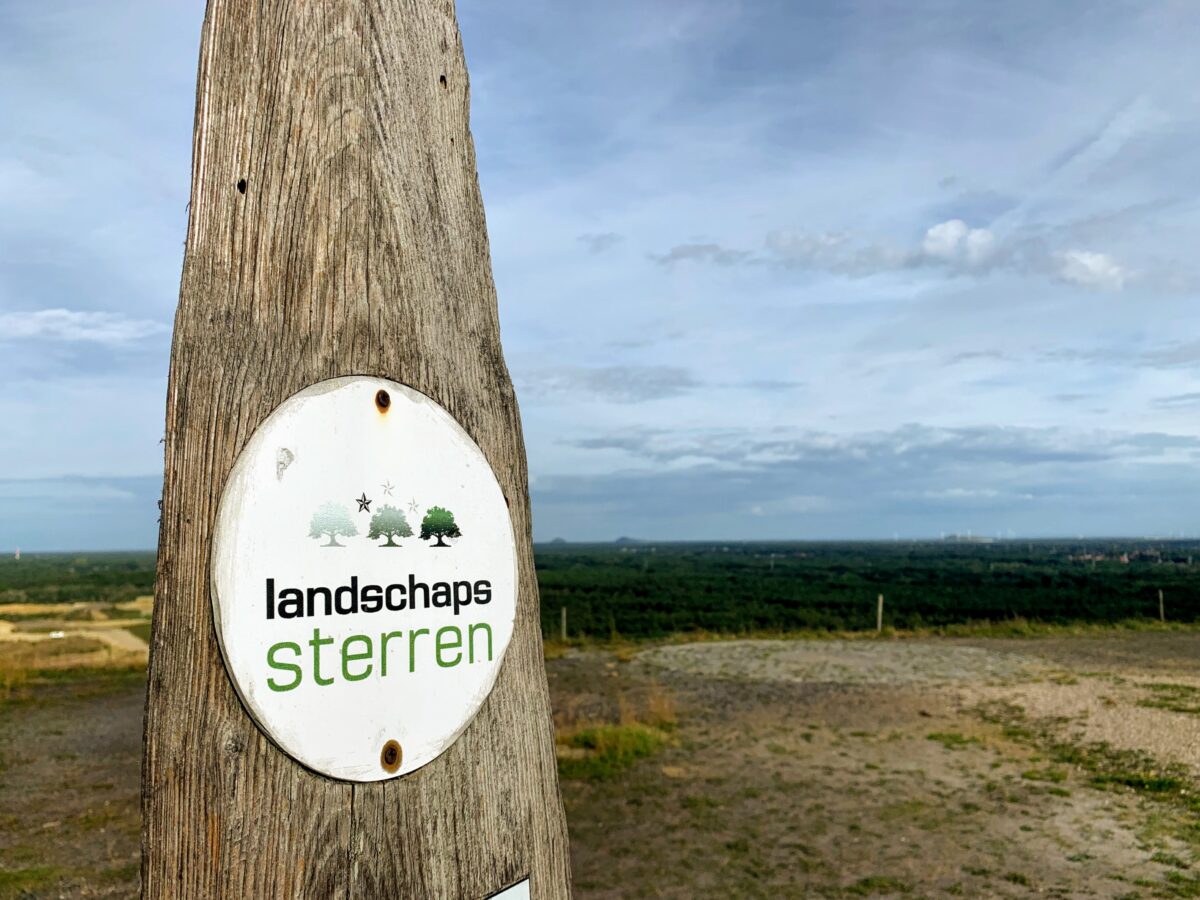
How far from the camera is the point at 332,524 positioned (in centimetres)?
122

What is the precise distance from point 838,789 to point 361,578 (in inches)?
→ 325

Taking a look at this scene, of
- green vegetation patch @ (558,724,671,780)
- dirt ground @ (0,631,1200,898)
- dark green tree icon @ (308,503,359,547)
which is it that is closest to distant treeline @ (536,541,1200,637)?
dirt ground @ (0,631,1200,898)

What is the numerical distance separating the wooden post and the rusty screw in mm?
22

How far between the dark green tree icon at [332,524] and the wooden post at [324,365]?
0.44 ft

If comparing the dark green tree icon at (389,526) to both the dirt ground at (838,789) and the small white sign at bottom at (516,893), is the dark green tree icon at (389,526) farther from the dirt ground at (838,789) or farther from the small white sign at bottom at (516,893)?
the dirt ground at (838,789)

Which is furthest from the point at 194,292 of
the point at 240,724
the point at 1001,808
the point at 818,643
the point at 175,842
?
the point at 818,643

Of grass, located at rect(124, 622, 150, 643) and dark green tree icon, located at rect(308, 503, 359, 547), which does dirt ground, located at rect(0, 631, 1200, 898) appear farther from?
grass, located at rect(124, 622, 150, 643)

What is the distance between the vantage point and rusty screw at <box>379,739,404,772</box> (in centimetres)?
125

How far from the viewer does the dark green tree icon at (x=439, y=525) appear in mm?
1347

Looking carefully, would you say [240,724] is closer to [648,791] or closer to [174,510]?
[174,510]

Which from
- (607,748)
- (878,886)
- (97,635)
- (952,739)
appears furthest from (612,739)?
(97,635)

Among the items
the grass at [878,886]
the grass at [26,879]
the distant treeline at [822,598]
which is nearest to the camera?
the grass at [878,886]

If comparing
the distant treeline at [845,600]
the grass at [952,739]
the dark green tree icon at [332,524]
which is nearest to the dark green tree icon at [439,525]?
the dark green tree icon at [332,524]

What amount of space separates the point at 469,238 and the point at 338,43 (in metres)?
0.36
